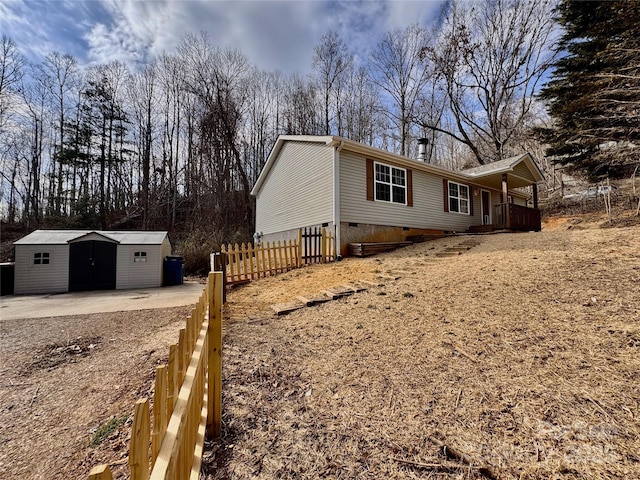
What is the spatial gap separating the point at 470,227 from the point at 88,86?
27.7 m

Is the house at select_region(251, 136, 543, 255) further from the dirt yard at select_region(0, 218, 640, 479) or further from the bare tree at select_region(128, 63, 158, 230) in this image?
the bare tree at select_region(128, 63, 158, 230)

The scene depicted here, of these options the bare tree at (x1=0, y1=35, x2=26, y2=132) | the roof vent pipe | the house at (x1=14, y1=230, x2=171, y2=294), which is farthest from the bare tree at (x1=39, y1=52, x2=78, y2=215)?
the roof vent pipe

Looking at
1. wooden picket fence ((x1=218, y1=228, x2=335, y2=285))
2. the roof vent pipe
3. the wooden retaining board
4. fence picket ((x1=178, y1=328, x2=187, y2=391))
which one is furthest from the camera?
the roof vent pipe

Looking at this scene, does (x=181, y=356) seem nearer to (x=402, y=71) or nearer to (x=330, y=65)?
(x=330, y=65)

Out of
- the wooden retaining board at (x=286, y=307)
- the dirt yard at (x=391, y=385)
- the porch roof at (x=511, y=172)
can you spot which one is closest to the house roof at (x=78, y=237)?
the dirt yard at (x=391, y=385)

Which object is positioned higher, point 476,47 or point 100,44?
point 476,47

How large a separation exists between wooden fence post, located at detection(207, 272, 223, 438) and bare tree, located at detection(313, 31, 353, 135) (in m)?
23.2

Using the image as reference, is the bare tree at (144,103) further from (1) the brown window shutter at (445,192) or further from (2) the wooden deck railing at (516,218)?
(2) the wooden deck railing at (516,218)

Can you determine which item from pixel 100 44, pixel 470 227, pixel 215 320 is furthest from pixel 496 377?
pixel 100 44

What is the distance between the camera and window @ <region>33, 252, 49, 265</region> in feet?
32.2

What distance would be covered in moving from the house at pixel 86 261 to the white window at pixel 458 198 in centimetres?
1321

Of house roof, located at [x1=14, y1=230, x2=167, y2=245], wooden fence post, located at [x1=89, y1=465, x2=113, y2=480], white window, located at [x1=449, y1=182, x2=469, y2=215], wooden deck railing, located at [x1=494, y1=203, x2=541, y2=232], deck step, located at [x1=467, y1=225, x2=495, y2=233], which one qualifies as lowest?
wooden fence post, located at [x1=89, y1=465, x2=113, y2=480]

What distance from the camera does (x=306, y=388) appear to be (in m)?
2.57

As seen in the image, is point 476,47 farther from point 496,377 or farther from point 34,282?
point 34,282
